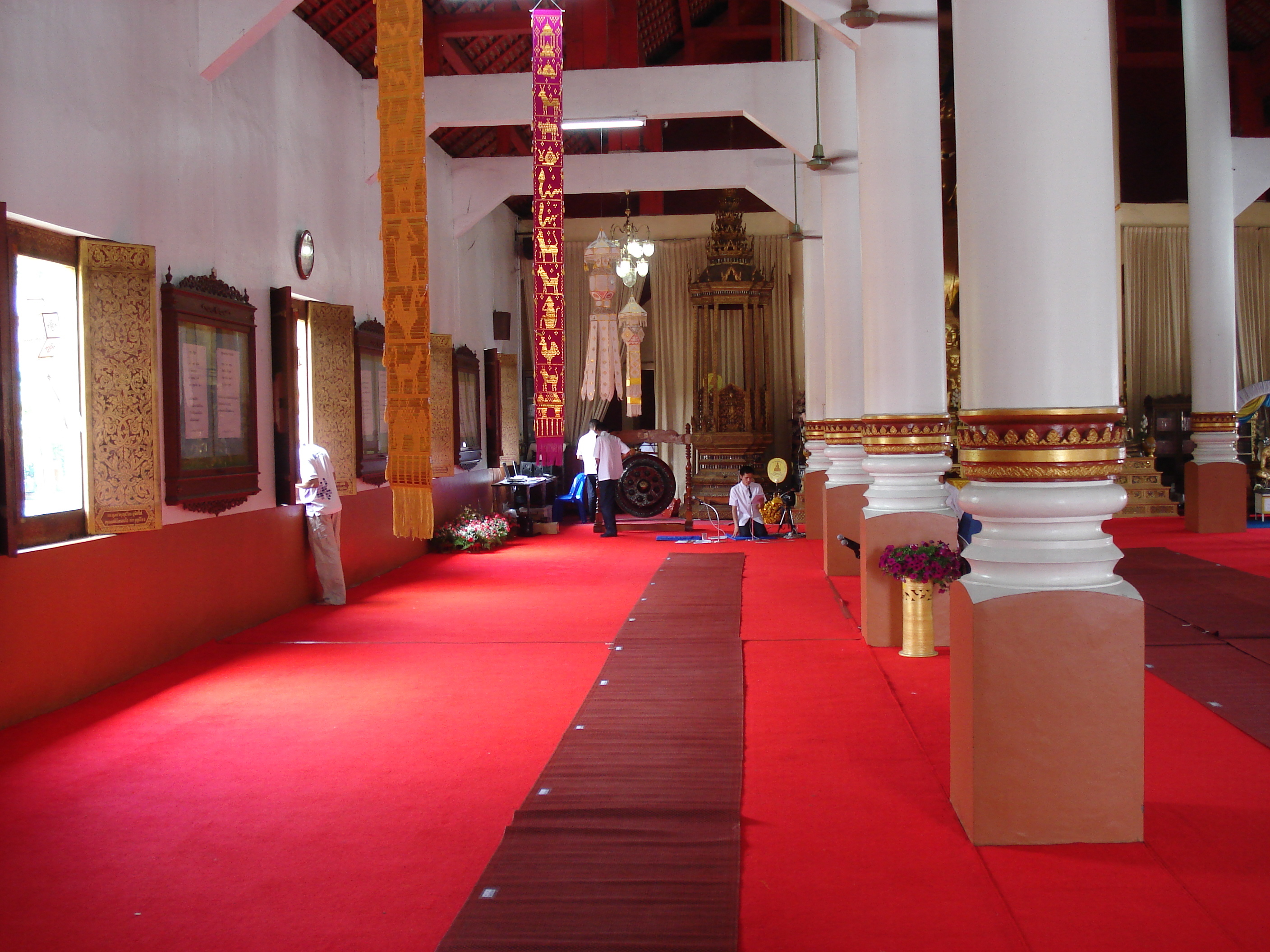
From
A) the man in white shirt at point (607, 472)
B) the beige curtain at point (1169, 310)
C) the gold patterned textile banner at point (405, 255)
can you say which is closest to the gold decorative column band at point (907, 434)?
the gold patterned textile banner at point (405, 255)

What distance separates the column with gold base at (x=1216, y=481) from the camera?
12.0 metres

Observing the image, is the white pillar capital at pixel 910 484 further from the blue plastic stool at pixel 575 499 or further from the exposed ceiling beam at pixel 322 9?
the blue plastic stool at pixel 575 499

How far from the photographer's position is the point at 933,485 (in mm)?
6230

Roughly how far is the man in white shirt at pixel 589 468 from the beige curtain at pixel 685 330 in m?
1.95

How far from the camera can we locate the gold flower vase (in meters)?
5.75

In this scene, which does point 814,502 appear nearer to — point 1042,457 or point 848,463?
point 848,463

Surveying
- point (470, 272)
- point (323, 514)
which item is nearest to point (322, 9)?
point (323, 514)

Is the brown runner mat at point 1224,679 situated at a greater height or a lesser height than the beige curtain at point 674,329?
lesser

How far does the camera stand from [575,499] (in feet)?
49.5

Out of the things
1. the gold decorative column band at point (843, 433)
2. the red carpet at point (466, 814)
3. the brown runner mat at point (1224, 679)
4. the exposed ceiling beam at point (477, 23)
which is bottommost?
the red carpet at point (466, 814)

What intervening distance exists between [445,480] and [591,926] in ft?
31.1

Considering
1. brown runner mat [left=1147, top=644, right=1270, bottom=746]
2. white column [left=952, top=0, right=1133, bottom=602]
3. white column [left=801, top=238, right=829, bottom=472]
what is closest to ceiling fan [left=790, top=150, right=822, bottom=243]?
white column [left=801, top=238, right=829, bottom=472]

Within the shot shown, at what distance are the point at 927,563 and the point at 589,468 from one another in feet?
26.9

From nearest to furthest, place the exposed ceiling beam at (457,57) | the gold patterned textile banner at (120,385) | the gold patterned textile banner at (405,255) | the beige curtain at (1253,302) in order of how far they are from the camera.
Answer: the gold patterned textile banner at (120,385) → the gold patterned textile banner at (405,255) → the exposed ceiling beam at (457,57) → the beige curtain at (1253,302)
